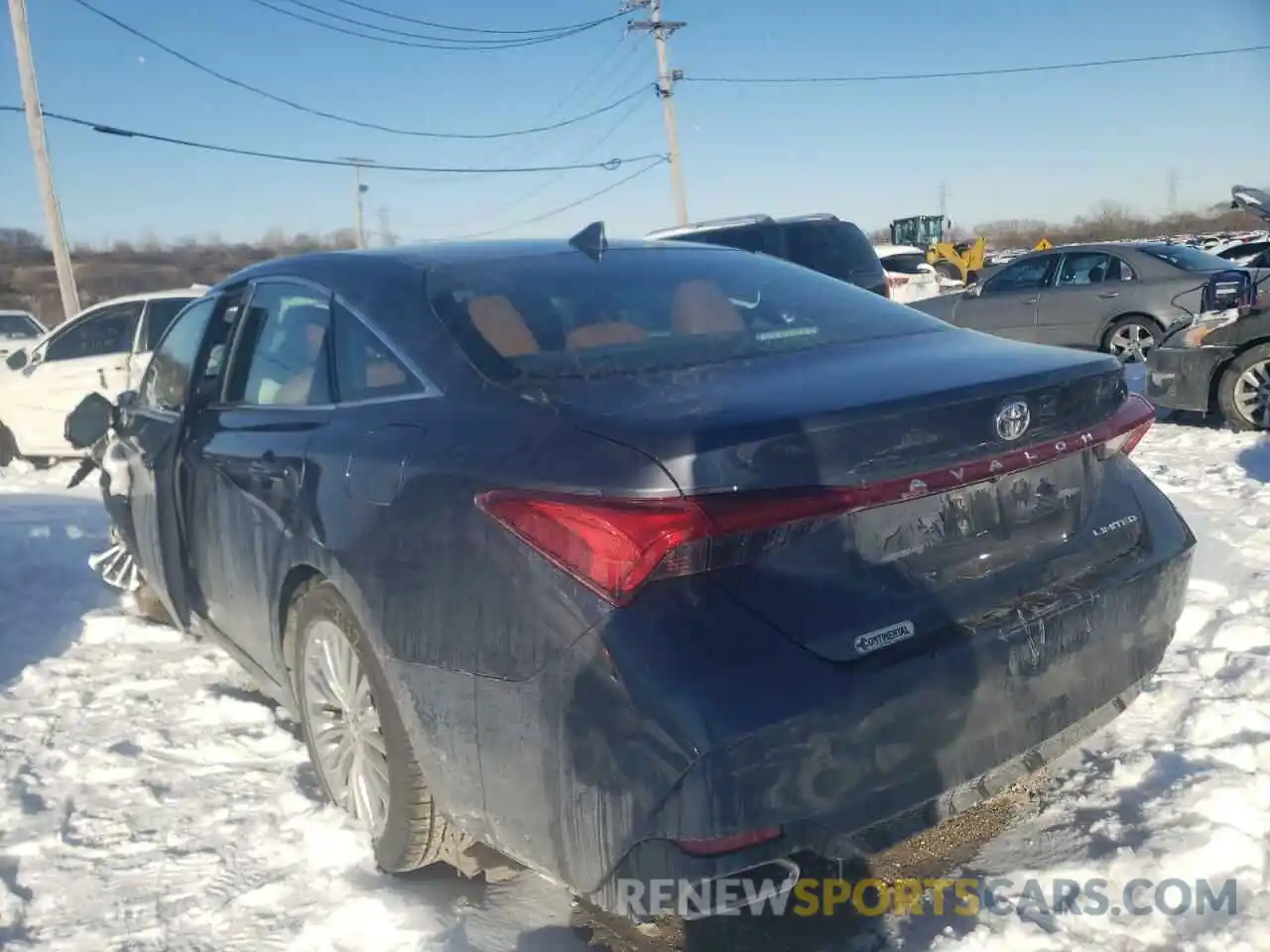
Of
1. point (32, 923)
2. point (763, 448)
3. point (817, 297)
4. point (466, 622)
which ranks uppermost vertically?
point (817, 297)

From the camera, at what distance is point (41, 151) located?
18734mm

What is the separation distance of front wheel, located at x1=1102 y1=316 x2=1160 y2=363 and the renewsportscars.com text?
974 centimetres

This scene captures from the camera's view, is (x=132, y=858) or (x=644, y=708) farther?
(x=132, y=858)

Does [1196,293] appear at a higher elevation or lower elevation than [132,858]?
higher

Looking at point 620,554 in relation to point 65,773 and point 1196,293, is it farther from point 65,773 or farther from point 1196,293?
point 1196,293

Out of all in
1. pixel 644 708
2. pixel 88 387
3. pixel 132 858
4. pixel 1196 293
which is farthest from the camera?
pixel 1196 293

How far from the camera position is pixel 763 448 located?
2.07 metres

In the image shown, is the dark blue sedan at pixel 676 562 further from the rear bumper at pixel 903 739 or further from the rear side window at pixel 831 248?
the rear side window at pixel 831 248

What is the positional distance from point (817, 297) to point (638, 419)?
1.33 m

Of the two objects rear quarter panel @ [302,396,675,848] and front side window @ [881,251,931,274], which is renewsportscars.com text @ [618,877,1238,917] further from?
front side window @ [881,251,931,274]

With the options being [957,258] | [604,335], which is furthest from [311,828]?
[957,258]

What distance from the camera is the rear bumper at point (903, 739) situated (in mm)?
1940

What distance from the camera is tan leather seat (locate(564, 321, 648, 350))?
2.76 m

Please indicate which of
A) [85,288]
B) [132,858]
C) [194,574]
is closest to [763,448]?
[132,858]
